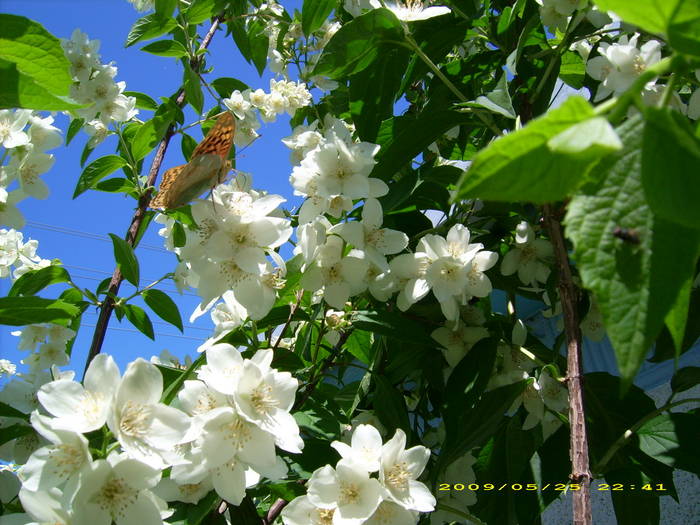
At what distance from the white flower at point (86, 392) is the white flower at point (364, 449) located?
353 millimetres

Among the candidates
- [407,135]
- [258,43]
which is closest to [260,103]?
[258,43]

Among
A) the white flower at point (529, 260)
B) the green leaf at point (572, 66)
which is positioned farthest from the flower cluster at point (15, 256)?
the green leaf at point (572, 66)

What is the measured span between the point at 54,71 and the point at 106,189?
38.2 inches

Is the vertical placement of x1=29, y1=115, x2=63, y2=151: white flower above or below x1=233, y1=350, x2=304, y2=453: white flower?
above

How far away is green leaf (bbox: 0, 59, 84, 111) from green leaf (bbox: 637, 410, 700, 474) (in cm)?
104

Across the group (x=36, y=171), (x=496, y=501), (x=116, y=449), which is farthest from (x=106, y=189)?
(x=496, y=501)

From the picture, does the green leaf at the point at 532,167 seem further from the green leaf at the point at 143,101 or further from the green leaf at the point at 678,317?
the green leaf at the point at 143,101

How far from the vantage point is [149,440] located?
31.9 inches

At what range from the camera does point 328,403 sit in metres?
1.24

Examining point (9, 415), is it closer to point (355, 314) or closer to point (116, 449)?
point (116, 449)

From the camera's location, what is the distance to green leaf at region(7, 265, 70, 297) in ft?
5.11

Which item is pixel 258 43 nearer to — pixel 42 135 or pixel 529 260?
pixel 42 135

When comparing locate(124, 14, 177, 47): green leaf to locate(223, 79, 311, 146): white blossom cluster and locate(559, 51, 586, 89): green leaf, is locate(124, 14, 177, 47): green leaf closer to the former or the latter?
locate(223, 79, 311, 146): white blossom cluster
